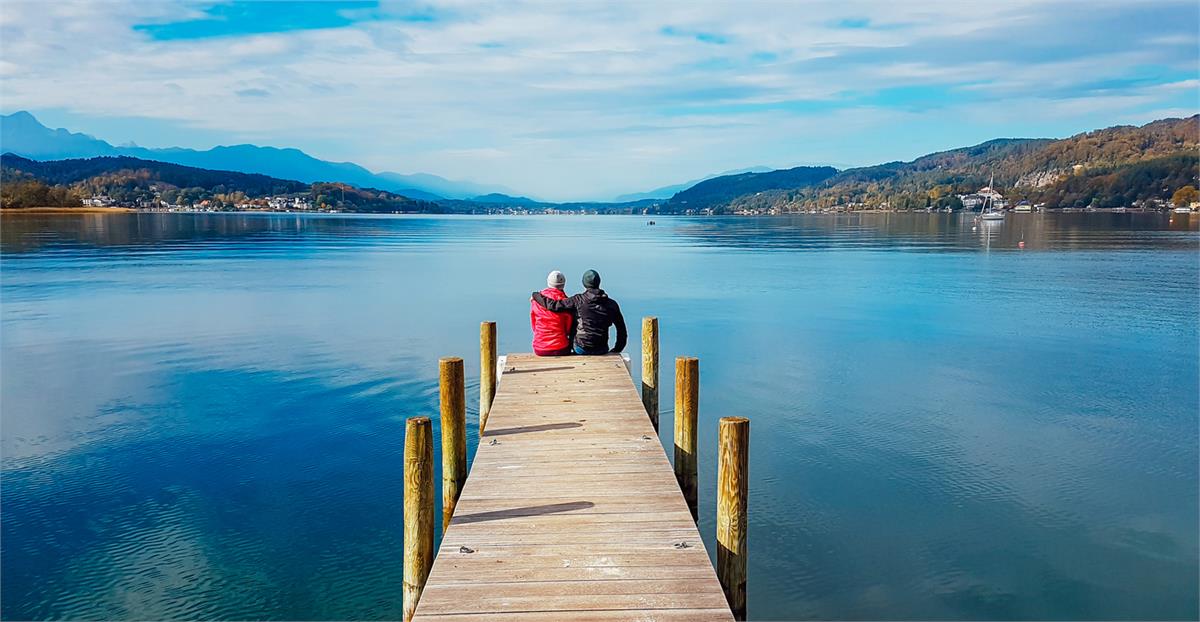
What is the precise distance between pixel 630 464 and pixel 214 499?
688cm

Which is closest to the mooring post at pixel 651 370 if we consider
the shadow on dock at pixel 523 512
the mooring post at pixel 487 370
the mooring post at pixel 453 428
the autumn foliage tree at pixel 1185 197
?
the mooring post at pixel 487 370

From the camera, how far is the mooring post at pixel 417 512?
277 inches

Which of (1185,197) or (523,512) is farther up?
(1185,197)

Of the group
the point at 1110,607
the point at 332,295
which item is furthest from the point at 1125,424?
the point at 332,295

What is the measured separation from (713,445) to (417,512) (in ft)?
27.2

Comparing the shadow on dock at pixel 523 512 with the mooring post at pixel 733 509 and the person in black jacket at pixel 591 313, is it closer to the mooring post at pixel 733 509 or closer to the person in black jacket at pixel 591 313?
the mooring post at pixel 733 509

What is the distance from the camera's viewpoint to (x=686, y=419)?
9.70m

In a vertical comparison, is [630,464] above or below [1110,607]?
above

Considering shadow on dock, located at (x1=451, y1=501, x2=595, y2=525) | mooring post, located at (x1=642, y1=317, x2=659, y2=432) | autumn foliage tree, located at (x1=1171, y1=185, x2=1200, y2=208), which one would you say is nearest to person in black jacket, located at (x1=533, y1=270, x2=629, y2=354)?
mooring post, located at (x1=642, y1=317, x2=659, y2=432)

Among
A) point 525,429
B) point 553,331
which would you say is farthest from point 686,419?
point 553,331

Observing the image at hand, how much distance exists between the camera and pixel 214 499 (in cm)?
1180

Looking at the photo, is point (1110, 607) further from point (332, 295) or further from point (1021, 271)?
point (1021, 271)

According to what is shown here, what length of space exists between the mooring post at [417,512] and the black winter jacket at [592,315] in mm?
6848

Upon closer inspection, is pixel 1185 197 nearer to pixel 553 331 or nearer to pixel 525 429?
pixel 553 331
